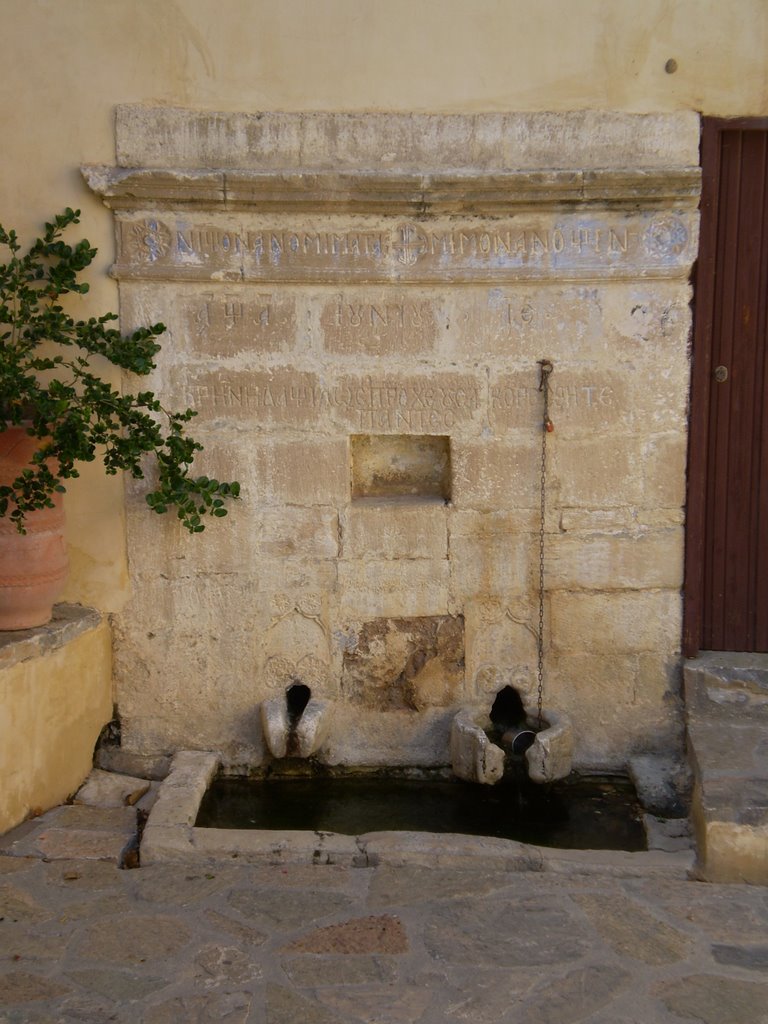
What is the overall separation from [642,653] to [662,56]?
2.41m

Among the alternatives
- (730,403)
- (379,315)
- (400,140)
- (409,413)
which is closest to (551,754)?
(409,413)

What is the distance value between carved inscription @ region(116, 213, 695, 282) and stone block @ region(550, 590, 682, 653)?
4.37ft

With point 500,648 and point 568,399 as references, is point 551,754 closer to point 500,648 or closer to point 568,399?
point 500,648

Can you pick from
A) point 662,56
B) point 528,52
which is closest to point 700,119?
point 662,56

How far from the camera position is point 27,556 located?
136 inches

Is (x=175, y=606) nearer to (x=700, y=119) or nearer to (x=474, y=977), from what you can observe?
(x=474, y=977)

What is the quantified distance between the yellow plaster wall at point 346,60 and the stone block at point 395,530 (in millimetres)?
1604

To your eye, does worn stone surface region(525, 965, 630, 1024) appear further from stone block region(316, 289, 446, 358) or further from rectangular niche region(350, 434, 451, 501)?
stone block region(316, 289, 446, 358)

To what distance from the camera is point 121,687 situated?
4.00m

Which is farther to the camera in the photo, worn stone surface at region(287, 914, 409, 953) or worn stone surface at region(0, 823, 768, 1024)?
worn stone surface at region(287, 914, 409, 953)

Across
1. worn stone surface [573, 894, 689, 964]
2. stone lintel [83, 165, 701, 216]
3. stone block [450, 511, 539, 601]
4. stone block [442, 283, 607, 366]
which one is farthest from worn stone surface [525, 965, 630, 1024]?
stone lintel [83, 165, 701, 216]

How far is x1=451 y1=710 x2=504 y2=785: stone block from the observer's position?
3592 millimetres

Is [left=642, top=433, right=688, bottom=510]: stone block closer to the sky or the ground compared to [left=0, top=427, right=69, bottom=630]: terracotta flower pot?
closer to the sky

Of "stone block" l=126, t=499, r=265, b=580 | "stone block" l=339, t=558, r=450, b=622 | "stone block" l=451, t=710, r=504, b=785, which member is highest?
"stone block" l=126, t=499, r=265, b=580
